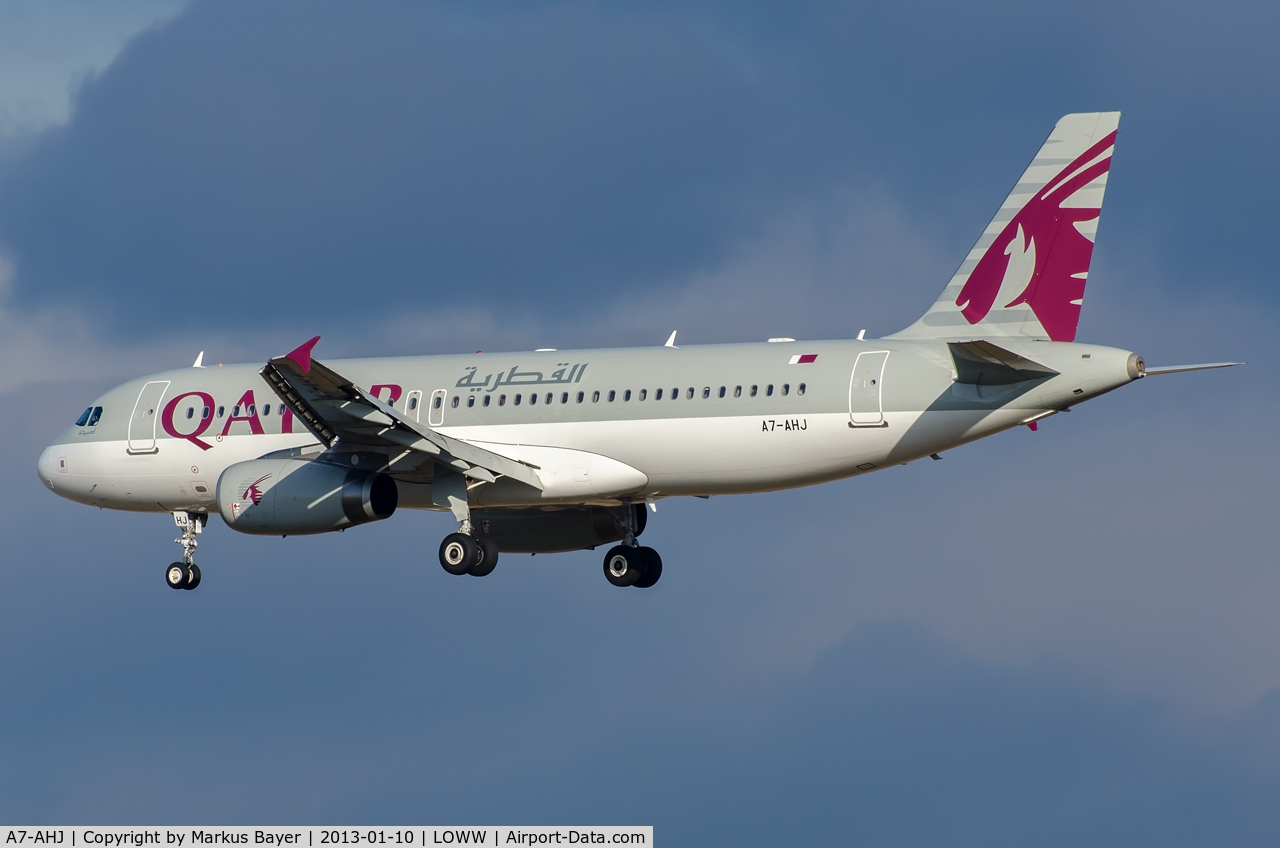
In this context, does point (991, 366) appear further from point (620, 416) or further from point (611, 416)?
point (611, 416)

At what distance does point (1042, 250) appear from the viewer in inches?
1364

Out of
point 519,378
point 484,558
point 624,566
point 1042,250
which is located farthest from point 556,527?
point 1042,250

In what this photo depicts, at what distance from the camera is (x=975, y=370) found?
33.3 meters

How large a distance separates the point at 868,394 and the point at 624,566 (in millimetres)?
8468

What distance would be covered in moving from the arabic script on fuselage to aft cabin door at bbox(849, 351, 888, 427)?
570cm

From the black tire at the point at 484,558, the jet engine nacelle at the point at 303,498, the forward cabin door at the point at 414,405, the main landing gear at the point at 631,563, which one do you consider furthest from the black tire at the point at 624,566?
the jet engine nacelle at the point at 303,498

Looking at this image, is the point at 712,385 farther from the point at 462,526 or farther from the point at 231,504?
the point at 231,504

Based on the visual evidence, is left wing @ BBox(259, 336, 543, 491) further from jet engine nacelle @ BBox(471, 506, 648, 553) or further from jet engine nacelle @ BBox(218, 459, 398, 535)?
jet engine nacelle @ BBox(471, 506, 648, 553)

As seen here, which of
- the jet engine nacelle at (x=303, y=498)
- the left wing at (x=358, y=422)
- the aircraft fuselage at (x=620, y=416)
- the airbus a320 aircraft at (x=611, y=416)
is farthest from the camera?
the jet engine nacelle at (x=303, y=498)

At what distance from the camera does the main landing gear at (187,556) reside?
4181cm

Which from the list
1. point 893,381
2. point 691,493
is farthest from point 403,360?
point 893,381

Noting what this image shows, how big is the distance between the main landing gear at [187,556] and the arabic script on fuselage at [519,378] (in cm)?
701

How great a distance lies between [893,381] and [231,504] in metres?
12.4

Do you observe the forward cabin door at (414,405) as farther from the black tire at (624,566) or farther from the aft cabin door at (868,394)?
the aft cabin door at (868,394)
